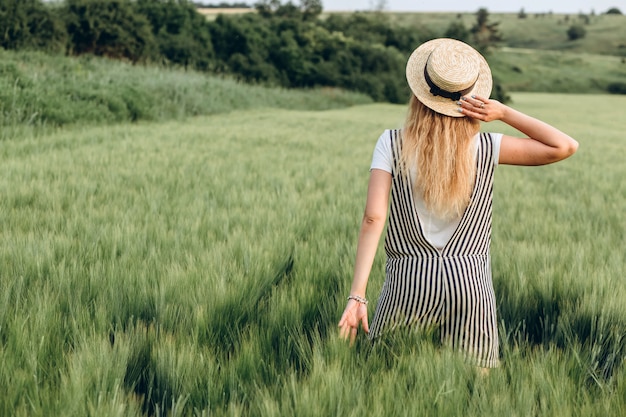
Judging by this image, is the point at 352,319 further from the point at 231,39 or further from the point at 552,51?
the point at 552,51

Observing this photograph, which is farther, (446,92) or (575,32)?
(575,32)

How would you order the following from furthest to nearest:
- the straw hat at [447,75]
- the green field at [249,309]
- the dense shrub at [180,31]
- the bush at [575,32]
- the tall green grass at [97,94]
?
the bush at [575,32]
the dense shrub at [180,31]
the tall green grass at [97,94]
the straw hat at [447,75]
the green field at [249,309]

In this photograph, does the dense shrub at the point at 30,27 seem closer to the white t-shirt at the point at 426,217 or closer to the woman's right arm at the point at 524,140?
the white t-shirt at the point at 426,217

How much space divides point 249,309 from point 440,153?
0.86 meters

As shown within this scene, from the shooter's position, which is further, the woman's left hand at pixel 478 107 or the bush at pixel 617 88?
the bush at pixel 617 88

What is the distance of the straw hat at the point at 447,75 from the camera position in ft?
5.92

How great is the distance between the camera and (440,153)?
188cm

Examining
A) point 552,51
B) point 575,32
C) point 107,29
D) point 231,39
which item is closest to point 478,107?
point 107,29

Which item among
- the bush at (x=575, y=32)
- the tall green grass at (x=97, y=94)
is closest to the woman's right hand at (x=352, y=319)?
the tall green grass at (x=97, y=94)

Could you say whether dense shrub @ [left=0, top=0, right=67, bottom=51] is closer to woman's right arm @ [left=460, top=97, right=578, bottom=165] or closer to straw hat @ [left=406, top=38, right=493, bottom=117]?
straw hat @ [left=406, top=38, right=493, bottom=117]

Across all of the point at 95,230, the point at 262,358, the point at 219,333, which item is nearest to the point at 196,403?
the point at 262,358

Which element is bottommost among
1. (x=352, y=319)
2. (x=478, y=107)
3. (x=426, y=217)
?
(x=352, y=319)

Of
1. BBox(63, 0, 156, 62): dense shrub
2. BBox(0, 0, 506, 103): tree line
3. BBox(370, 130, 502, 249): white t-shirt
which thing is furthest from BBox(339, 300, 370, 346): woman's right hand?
BBox(63, 0, 156, 62): dense shrub

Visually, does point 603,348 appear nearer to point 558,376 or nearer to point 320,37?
point 558,376
